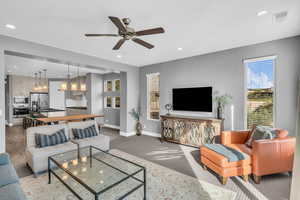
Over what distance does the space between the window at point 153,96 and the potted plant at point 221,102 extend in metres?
2.22

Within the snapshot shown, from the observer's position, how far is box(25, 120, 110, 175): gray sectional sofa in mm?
2623

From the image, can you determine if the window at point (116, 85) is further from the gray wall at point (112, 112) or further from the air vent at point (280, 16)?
the air vent at point (280, 16)

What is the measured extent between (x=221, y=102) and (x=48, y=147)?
4.12 m

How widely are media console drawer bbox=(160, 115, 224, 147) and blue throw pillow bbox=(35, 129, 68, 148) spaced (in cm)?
284

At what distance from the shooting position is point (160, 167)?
301 cm

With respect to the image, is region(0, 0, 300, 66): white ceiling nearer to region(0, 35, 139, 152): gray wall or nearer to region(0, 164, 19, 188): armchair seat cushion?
region(0, 35, 139, 152): gray wall

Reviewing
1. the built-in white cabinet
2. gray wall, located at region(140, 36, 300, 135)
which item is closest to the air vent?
gray wall, located at region(140, 36, 300, 135)

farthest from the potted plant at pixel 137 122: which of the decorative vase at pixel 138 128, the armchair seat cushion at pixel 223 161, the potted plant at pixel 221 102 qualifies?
the armchair seat cushion at pixel 223 161

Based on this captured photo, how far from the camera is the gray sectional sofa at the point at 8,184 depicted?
4.97ft

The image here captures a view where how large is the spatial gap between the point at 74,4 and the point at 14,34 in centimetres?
188

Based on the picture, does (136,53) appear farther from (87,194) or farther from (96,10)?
(87,194)

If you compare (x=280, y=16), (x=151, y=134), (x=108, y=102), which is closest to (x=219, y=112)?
(x=280, y=16)

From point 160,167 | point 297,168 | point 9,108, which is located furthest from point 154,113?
point 9,108

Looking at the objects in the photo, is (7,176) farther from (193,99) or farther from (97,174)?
(193,99)
